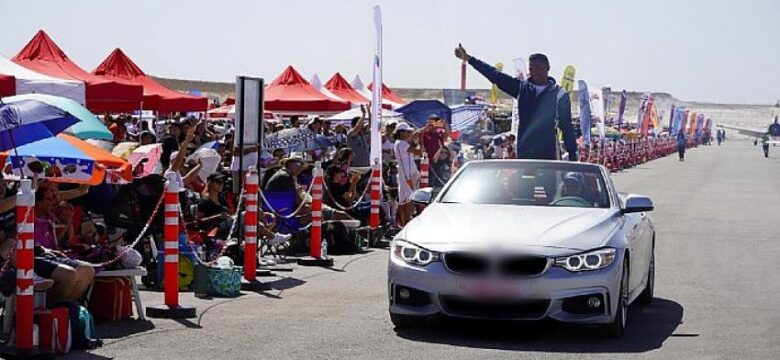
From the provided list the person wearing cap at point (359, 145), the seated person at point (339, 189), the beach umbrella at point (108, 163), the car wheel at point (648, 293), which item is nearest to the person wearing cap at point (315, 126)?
the person wearing cap at point (359, 145)

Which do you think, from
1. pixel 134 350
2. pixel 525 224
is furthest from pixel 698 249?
pixel 134 350

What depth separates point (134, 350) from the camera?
9.28 m

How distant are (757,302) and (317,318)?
4.22 metres

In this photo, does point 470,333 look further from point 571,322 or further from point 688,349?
point 688,349

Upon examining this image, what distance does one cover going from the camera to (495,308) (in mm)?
9648

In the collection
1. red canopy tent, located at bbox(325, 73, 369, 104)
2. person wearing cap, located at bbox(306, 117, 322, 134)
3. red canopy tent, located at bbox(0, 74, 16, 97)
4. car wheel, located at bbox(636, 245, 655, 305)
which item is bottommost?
car wheel, located at bbox(636, 245, 655, 305)

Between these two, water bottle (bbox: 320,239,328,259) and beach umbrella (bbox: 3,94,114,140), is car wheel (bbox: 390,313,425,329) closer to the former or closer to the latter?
beach umbrella (bbox: 3,94,114,140)

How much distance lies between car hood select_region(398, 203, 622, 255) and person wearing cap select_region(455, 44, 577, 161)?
4.33 metres

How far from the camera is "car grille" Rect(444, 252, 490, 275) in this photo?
9.66 meters

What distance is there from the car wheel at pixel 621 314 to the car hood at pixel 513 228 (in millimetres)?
365

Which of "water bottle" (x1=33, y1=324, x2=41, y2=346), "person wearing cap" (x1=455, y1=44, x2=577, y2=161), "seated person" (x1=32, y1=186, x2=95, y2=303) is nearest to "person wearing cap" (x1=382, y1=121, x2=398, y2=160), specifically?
"person wearing cap" (x1=455, y1=44, x2=577, y2=161)

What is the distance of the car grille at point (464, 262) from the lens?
31.7 feet

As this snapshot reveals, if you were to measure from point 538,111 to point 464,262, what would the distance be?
582 cm

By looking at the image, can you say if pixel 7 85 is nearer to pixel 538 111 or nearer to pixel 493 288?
pixel 538 111
